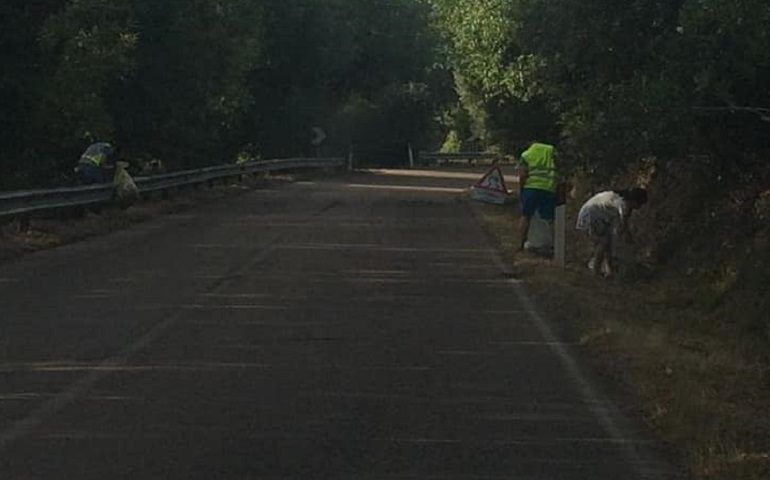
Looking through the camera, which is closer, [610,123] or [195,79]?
[610,123]

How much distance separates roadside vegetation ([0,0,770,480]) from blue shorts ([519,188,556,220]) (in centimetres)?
90

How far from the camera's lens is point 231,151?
55.9 m

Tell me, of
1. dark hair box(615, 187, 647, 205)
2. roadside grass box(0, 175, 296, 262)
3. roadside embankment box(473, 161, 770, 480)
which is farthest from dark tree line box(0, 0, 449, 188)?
dark hair box(615, 187, 647, 205)

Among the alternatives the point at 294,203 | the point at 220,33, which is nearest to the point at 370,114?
the point at 220,33

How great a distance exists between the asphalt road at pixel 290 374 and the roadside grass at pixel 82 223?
4.17 ft

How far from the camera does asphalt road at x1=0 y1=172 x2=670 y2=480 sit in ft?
29.5

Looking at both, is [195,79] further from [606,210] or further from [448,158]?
[448,158]

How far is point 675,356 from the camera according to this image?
42.4 ft

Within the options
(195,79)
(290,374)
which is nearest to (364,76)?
(195,79)

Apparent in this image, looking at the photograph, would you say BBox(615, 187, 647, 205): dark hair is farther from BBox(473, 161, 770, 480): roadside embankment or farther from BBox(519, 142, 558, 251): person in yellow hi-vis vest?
BBox(519, 142, 558, 251): person in yellow hi-vis vest

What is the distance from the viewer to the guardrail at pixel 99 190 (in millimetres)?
23530

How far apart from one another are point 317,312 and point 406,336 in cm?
178

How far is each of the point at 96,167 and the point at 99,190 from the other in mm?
920

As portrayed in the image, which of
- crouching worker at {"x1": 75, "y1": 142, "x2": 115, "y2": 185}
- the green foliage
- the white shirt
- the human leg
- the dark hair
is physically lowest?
crouching worker at {"x1": 75, "y1": 142, "x2": 115, "y2": 185}
